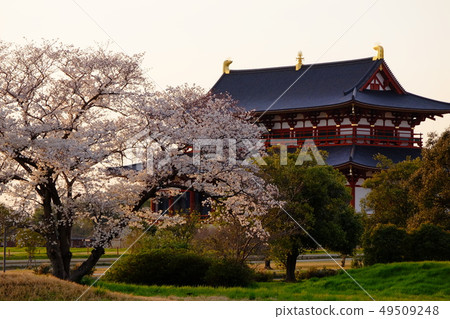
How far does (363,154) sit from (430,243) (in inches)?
872

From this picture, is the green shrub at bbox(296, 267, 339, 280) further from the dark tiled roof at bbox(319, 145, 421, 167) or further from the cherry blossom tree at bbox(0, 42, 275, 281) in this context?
the dark tiled roof at bbox(319, 145, 421, 167)

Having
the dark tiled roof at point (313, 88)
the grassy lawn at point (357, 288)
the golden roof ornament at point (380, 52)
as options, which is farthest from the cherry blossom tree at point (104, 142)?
the golden roof ornament at point (380, 52)

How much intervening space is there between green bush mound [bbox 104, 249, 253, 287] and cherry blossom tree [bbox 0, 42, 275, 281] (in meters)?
3.35

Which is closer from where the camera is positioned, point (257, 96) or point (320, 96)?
point (320, 96)

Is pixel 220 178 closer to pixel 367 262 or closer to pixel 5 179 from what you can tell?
pixel 5 179

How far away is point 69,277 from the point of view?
21.9 metres

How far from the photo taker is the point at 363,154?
4816 cm

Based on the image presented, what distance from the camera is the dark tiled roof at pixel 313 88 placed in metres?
50.8

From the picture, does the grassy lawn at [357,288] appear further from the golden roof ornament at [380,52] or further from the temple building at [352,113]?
the golden roof ornament at [380,52]

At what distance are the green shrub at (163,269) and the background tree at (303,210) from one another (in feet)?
12.5

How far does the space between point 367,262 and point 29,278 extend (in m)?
14.6

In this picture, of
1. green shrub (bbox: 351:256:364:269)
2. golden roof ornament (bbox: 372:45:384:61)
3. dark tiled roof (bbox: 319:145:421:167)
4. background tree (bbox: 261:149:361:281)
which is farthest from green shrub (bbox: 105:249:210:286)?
golden roof ornament (bbox: 372:45:384:61)

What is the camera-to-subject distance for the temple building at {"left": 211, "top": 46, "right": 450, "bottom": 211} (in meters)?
48.5
